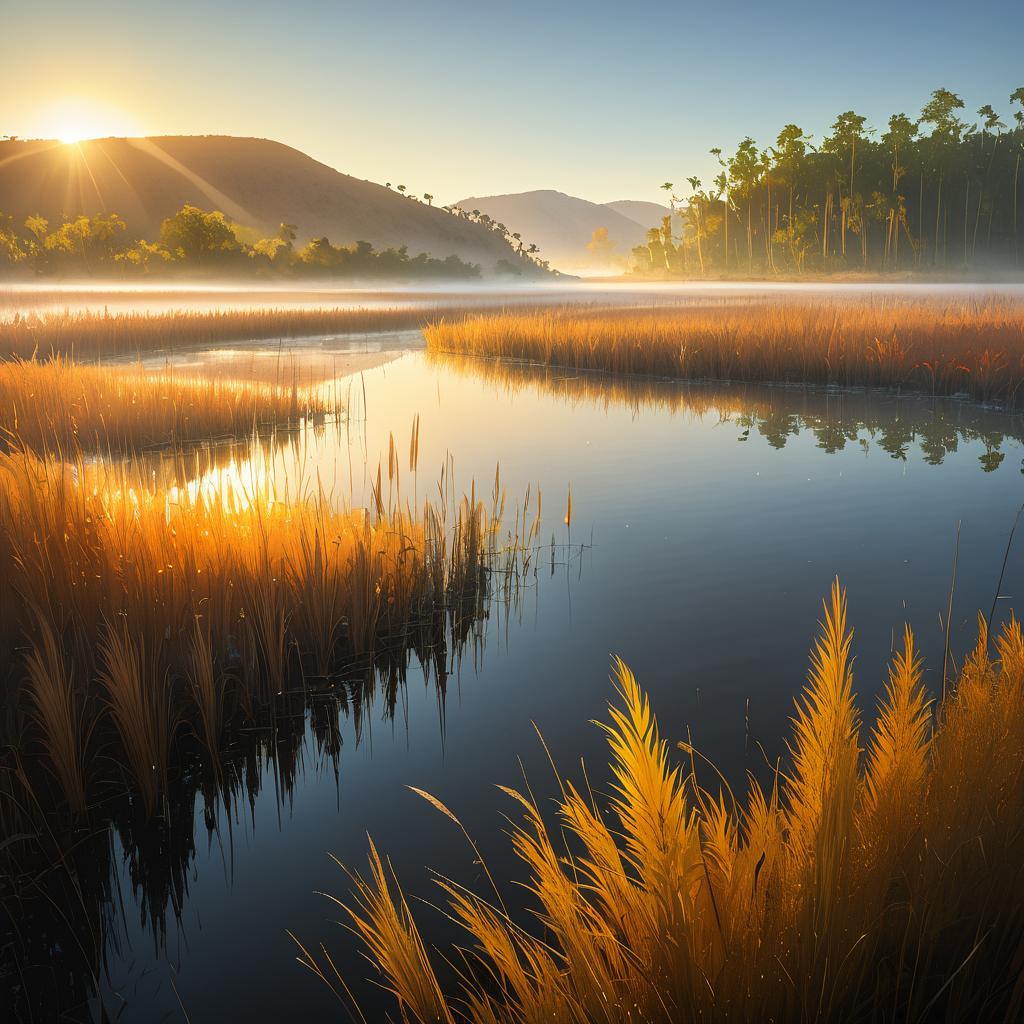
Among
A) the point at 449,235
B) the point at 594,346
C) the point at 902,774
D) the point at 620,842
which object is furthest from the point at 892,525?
the point at 449,235

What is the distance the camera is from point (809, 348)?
16.3m

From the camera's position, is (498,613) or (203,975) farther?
(498,613)

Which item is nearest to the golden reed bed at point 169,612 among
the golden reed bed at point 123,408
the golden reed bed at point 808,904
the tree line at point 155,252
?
the golden reed bed at point 808,904

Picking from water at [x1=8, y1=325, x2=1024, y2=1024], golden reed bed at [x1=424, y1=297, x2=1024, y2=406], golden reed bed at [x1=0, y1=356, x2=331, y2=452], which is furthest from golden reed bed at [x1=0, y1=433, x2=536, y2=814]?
golden reed bed at [x1=424, y1=297, x2=1024, y2=406]

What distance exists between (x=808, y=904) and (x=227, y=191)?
606 feet

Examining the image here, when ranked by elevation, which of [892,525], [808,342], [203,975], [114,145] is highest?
[114,145]

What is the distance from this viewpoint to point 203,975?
8.73ft

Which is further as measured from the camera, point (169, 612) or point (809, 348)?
point (809, 348)

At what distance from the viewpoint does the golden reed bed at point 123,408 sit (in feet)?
32.0

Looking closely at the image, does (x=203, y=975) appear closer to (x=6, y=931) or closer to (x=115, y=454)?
(x=6, y=931)

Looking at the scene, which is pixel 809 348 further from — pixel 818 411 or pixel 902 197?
pixel 902 197

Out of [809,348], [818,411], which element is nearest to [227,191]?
[809,348]

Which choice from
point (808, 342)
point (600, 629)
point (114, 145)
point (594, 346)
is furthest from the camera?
point (114, 145)

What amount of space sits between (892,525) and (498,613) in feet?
13.9
